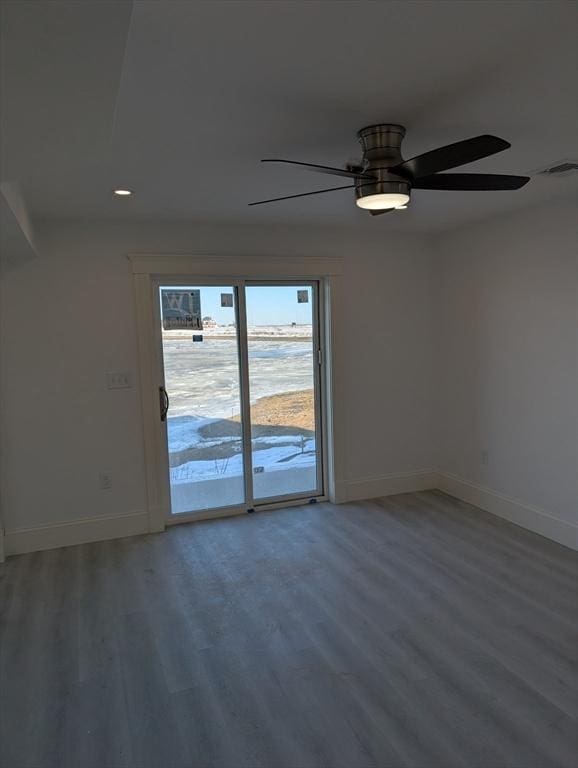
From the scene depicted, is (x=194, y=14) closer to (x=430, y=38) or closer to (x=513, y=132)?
(x=430, y=38)

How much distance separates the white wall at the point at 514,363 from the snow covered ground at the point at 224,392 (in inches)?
53.6

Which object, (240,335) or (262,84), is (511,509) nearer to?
(240,335)

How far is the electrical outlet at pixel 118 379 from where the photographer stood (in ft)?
12.8

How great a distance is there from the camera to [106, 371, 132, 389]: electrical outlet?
12.8 feet

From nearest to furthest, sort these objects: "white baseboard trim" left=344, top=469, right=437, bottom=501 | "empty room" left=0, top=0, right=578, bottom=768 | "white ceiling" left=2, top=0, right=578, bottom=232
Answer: "white ceiling" left=2, top=0, right=578, bottom=232, "empty room" left=0, top=0, right=578, bottom=768, "white baseboard trim" left=344, top=469, right=437, bottom=501

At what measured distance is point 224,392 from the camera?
4.33 meters

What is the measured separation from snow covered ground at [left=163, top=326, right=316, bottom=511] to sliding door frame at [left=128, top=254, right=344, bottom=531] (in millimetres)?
111

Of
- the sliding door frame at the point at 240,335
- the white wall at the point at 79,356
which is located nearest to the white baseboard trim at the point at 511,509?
the sliding door frame at the point at 240,335

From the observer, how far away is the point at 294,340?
452 cm

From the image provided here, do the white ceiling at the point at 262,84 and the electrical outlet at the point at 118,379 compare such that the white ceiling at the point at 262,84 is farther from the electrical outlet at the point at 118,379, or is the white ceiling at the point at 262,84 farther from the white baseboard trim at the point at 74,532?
the white baseboard trim at the point at 74,532

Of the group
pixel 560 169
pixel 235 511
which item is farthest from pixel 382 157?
pixel 235 511

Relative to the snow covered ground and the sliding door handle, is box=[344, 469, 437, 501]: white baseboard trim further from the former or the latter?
the sliding door handle

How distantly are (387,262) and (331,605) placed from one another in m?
2.99

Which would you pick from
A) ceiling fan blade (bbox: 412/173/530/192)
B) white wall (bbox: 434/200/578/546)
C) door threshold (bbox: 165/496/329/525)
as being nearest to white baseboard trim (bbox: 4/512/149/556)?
door threshold (bbox: 165/496/329/525)
